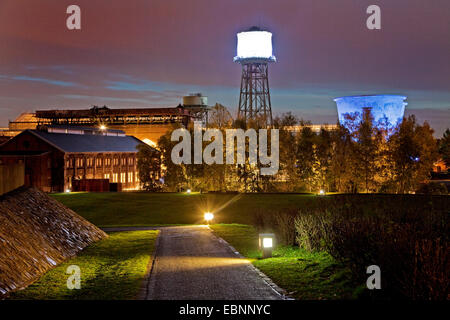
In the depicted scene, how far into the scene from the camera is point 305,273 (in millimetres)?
13578

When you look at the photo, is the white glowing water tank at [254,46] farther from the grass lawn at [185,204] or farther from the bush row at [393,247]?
the bush row at [393,247]

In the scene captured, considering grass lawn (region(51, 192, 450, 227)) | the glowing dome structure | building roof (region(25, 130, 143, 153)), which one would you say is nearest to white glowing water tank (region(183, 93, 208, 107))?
building roof (region(25, 130, 143, 153))

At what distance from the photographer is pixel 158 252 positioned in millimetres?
17938

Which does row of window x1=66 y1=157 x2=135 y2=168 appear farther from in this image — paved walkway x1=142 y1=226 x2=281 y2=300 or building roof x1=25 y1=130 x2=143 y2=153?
paved walkway x1=142 y1=226 x2=281 y2=300

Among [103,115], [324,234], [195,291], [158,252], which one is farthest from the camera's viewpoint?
[103,115]

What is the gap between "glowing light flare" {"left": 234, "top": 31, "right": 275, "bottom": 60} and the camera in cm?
6519

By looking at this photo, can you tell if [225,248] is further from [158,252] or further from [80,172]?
[80,172]

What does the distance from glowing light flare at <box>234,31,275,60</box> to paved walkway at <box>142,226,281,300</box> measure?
48.2 m

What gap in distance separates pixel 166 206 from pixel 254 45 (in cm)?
3280

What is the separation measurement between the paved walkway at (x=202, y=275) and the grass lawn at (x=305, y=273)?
482 millimetres
